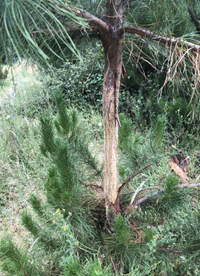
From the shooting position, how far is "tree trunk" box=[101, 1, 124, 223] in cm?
72

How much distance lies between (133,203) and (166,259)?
28 cm

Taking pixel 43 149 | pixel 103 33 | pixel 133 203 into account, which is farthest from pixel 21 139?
pixel 103 33

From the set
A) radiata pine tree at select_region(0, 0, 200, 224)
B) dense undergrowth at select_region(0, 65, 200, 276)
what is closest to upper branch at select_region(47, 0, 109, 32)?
radiata pine tree at select_region(0, 0, 200, 224)

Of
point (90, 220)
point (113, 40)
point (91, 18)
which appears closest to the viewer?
point (91, 18)

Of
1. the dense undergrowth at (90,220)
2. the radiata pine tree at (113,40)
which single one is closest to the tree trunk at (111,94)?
the radiata pine tree at (113,40)

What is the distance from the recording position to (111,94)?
814 mm

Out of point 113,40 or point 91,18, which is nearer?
point 91,18

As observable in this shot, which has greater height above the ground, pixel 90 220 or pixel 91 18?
pixel 91 18

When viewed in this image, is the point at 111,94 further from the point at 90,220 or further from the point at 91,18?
the point at 90,220

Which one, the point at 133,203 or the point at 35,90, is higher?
the point at 35,90

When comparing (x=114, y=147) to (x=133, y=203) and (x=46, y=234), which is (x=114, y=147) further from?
(x=46, y=234)

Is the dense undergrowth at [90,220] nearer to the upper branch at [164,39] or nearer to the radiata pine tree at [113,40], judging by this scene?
the radiata pine tree at [113,40]

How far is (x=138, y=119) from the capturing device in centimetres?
272

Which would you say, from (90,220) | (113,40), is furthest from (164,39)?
(90,220)
